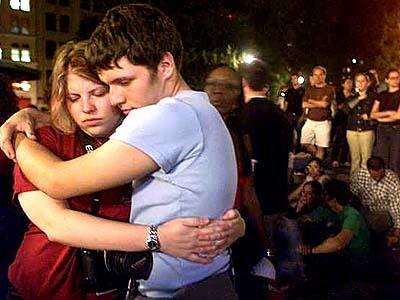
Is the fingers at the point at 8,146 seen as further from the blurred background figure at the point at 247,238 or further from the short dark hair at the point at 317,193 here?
the short dark hair at the point at 317,193

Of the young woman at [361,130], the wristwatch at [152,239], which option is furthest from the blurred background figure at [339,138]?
the wristwatch at [152,239]

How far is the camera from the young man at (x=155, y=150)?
6.69 ft

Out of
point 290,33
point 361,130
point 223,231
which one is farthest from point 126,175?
point 290,33

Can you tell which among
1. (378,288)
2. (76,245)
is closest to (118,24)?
(76,245)

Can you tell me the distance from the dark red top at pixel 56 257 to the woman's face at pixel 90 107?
3.4 inches

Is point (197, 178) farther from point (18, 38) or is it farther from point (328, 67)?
point (18, 38)

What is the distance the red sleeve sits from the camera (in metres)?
2.31

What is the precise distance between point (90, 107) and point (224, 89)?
8.39ft

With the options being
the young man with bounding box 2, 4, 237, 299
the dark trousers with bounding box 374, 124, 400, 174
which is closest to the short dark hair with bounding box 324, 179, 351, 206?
the dark trousers with bounding box 374, 124, 400, 174

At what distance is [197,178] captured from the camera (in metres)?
2.10

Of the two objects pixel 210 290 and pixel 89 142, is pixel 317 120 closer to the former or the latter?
pixel 89 142

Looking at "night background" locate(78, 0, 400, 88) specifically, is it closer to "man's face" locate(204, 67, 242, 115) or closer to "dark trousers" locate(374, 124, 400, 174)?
"dark trousers" locate(374, 124, 400, 174)

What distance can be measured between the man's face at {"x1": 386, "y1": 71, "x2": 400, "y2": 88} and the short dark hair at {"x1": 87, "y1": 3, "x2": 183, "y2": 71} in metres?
9.17

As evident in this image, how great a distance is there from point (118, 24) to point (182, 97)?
278 mm
